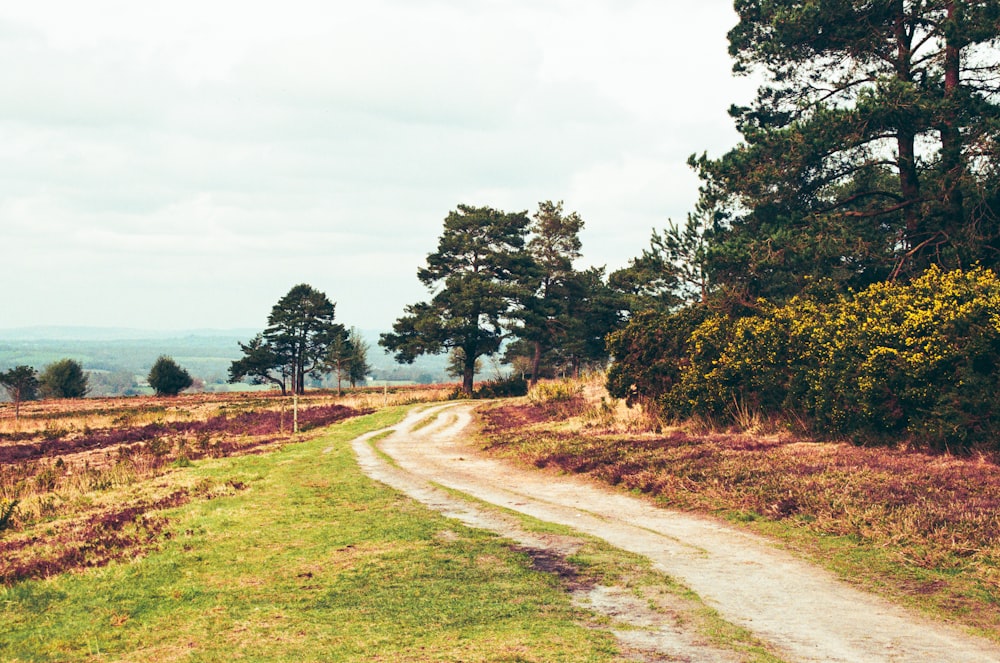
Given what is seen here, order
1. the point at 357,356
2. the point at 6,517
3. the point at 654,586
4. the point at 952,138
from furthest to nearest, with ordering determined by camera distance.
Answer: the point at 357,356, the point at 952,138, the point at 6,517, the point at 654,586

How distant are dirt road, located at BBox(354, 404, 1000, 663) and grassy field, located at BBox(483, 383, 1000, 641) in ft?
1.82

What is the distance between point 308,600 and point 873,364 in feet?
44.1

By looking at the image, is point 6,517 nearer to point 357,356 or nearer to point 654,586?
point 654,586

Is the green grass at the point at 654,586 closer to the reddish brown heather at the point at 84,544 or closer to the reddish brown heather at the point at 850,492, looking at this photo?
the reddish brown heather at the point at 850,492

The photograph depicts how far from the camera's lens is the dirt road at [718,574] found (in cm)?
675

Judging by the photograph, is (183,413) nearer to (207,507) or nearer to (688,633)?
(207,507)

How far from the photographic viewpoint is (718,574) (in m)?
9.45

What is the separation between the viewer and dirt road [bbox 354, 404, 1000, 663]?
675 cm

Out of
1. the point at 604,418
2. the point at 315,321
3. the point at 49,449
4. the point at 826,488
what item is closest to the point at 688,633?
the point at 826,488

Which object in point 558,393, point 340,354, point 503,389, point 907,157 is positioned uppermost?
point 907,157

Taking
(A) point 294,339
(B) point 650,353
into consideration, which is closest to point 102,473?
(B) point 650,353

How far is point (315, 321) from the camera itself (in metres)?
89.3

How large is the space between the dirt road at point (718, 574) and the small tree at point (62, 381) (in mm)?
97259

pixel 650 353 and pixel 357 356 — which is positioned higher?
pixel 357 356
